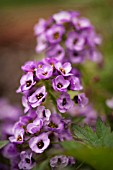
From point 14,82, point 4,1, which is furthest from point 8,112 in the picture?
point 4,1

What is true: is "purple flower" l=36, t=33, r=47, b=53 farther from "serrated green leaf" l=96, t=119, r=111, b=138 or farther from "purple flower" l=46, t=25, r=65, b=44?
"serrated green leaf" l=96, t=119, r=111, b=138

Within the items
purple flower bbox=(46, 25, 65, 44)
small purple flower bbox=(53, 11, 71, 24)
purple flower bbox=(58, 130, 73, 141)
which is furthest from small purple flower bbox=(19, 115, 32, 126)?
small purple flower bbox=(53, 11, 71, 24)

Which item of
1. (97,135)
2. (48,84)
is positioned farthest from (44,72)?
(97,135)

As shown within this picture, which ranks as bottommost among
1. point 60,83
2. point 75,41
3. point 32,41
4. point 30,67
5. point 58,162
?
point 58,162

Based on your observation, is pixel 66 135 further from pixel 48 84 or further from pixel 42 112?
pixel 48 84

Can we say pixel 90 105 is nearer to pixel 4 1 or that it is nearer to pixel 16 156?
pixel 16 156
